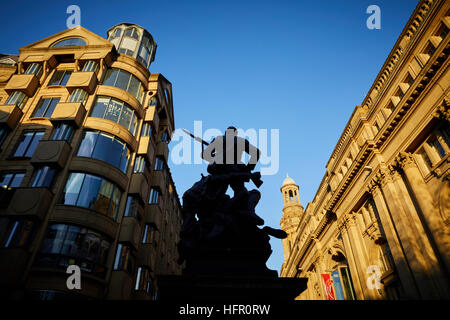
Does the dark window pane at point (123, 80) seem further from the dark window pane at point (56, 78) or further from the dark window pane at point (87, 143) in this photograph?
the dark window pane at point (87, 143)

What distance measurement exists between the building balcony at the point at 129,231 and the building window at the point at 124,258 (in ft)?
1.75

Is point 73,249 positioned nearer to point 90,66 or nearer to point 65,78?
point 90,66

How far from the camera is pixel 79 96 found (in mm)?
21734

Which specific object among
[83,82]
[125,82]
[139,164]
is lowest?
[139,164]

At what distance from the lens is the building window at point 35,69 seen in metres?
24.4

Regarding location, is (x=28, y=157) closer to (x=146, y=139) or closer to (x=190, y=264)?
(x=146, y=139)

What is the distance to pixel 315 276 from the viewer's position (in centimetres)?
3788

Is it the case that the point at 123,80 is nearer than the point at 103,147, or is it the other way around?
the point at 103,147

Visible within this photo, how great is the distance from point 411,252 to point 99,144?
2296cm

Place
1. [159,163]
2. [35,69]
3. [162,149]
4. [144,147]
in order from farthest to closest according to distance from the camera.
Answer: [159,163], [162,149], [35,69], [144,147]

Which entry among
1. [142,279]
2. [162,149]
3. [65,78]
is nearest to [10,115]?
[65,78]

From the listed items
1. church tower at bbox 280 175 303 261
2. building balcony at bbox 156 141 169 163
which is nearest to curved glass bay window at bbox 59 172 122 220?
building balcony at bbox 156 141 169 163

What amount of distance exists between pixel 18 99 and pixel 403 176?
105 ft
